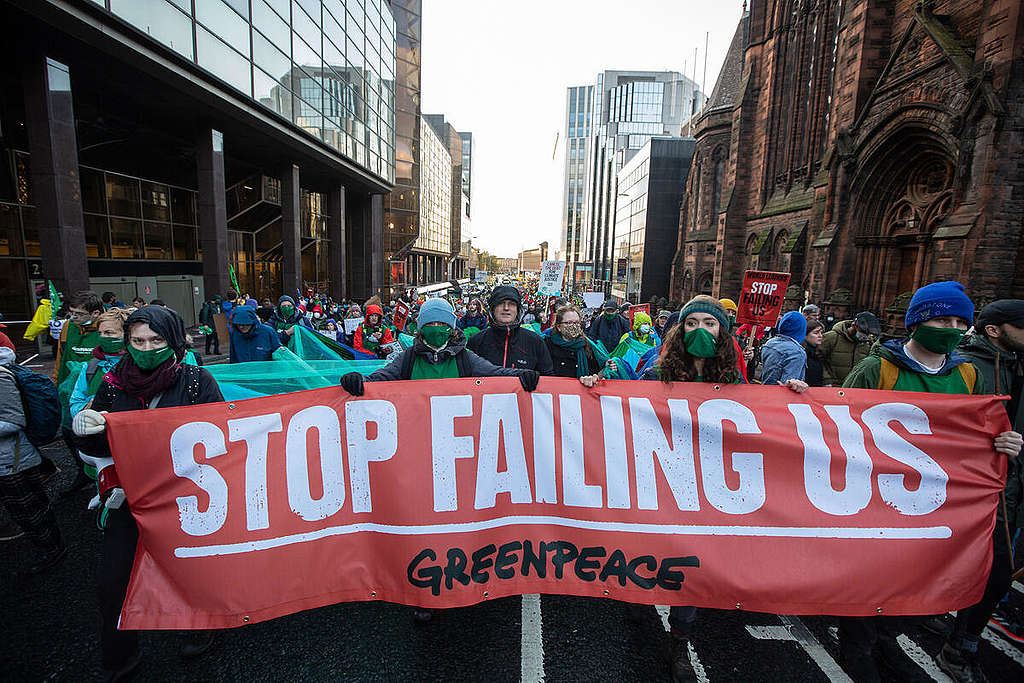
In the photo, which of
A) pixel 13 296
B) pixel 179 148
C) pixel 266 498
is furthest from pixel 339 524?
pixel 179 148

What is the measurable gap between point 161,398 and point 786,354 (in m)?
4.52

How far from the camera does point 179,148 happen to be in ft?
66.3

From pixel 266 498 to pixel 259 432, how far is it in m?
0.35

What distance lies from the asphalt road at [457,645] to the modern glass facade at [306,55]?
1287 centimetres

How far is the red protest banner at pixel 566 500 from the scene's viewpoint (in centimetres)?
241

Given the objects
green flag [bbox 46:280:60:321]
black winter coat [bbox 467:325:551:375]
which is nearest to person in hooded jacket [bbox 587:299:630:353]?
black winter coat [bbox 467:325:551:375]

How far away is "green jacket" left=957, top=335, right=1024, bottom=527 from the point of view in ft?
8.86

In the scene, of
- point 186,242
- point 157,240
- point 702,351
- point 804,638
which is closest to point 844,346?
point 804,638

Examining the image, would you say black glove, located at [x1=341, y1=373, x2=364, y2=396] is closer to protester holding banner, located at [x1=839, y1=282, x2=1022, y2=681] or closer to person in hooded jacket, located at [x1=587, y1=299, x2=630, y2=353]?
protester holding banner, located at [x1=839, y1=282, x2=1022, y2=681]

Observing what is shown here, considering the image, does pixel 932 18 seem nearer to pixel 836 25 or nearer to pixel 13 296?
pixel 836 25

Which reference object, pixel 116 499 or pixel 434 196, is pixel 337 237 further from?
pixel 434 196

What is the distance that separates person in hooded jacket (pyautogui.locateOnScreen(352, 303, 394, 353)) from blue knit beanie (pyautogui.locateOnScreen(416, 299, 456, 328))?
17.4 ft

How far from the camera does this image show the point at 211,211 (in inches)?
624

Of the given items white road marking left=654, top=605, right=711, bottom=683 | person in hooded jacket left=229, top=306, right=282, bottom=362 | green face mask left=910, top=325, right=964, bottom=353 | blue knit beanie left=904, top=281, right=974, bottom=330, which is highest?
blue knit beanie left=904, top=281, right=974, bottom=330
